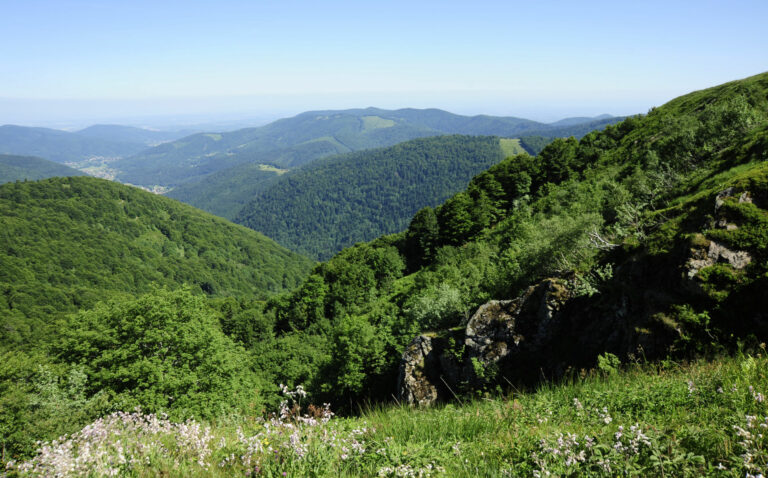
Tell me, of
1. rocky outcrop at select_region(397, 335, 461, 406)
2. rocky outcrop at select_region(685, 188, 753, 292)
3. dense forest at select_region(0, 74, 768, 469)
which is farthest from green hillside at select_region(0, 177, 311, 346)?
rocky outcrop at select_region(685, 188, 753, 292)

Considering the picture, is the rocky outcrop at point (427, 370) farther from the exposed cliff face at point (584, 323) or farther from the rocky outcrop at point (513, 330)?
the rocky outcrop at point (513, 330)

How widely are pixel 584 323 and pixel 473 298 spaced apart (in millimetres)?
11167

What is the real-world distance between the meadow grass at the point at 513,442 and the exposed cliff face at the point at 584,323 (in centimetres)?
256

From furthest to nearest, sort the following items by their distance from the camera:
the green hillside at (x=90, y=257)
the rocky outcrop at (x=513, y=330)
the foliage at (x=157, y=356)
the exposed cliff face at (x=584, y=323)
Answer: the green hillside at (x=90, y=257) → the foliage at (x=157, y=356) → the rocky outcrop at (x=513, y=330) → the exposed cliff face at (x=584, y=323)

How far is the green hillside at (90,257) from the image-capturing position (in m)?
105

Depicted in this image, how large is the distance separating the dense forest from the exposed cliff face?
3.3 inches

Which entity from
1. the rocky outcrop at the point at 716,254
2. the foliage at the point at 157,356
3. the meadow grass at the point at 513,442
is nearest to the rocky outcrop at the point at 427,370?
the foliage at the point at 157,356

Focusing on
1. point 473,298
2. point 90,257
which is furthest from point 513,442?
point 90,257

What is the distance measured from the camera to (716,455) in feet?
10.2

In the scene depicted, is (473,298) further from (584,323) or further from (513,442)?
(513,442)

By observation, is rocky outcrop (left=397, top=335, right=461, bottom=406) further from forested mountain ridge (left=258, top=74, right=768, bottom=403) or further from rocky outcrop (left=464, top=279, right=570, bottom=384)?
rocky outcrop (left=464, top=279, right=570, bottom=384)

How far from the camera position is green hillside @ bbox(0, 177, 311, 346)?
10488 centimetres

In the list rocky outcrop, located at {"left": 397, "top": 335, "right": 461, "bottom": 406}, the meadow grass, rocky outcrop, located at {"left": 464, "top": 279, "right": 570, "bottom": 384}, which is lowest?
rocky outcrop, located at {"left": 397, "top": 335, "right": 461, "bottom": 406}

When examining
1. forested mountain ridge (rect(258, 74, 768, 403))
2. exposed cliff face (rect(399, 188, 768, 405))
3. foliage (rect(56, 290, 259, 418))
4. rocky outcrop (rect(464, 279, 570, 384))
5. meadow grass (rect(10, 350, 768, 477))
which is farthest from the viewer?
foliage (rect(56, 290, 259, 418))
